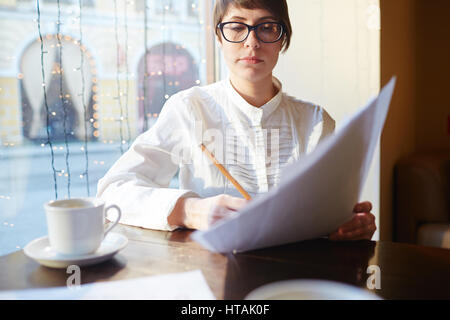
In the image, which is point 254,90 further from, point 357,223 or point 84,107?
point 84,107

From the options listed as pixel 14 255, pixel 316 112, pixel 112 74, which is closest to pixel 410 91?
pixel 316 112

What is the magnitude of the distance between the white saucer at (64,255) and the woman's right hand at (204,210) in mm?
151

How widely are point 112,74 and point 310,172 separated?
53.7 inches

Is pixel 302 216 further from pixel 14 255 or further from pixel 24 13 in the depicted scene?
pixel 24 13

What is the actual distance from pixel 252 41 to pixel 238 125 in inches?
9.3

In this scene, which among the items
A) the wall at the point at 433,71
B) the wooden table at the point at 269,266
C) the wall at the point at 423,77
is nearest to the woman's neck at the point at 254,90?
the wooden table at the point at 269,266

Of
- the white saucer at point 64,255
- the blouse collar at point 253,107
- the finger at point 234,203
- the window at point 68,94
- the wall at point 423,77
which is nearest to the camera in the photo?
the white saucer at point 64,255

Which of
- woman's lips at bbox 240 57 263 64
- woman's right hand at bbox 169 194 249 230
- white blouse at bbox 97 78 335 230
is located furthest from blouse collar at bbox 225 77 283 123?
woman's right hand at bbox 169 194 249 230

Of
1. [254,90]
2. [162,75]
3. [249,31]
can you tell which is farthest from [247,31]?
[162,75]

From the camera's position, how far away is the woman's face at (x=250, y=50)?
3.58 ft

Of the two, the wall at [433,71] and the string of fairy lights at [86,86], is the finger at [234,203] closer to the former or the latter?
the string of fairy lights at [86,86]

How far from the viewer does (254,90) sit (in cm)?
122

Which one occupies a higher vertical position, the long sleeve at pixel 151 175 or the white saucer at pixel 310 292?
the long sleeve at pixel 151 175

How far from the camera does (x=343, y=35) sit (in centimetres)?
208
